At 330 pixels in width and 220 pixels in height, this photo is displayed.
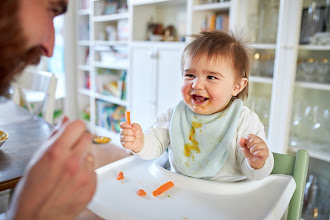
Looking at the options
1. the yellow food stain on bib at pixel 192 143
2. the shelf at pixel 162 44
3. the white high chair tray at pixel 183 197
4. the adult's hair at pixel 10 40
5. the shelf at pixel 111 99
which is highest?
the shelf at pixel 162 44

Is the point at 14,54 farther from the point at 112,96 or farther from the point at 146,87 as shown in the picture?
the point at 112,96

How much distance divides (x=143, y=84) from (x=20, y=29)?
2.44 metres

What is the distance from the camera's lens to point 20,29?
0.33m

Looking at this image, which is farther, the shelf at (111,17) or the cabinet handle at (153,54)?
the shelf at (111,17)

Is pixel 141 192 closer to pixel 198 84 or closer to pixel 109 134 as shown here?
pixel 198 84

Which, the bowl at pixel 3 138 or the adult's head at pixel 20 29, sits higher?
the adult's head at pixel 20 29

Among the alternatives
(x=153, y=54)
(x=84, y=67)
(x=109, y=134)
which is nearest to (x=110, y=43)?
(x=84, y=67)

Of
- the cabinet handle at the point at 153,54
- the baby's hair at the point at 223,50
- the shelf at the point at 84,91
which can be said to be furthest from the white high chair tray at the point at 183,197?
the shelf at the point at 84,91

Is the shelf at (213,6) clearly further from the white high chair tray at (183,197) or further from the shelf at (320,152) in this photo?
the white high chair tray at (183,197)

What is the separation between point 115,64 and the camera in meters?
3.21

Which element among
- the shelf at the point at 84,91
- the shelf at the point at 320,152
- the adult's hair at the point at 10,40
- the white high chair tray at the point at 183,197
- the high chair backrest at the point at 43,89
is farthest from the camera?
the shelf at the point at 84,91

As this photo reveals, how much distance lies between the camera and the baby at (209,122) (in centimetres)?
85

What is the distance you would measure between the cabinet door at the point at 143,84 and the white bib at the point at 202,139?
1.73 metres

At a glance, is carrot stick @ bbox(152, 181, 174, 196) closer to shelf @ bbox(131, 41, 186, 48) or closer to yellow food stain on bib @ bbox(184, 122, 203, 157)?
yellow food stain on bib @ bbox(184, 122, 203, 157)
